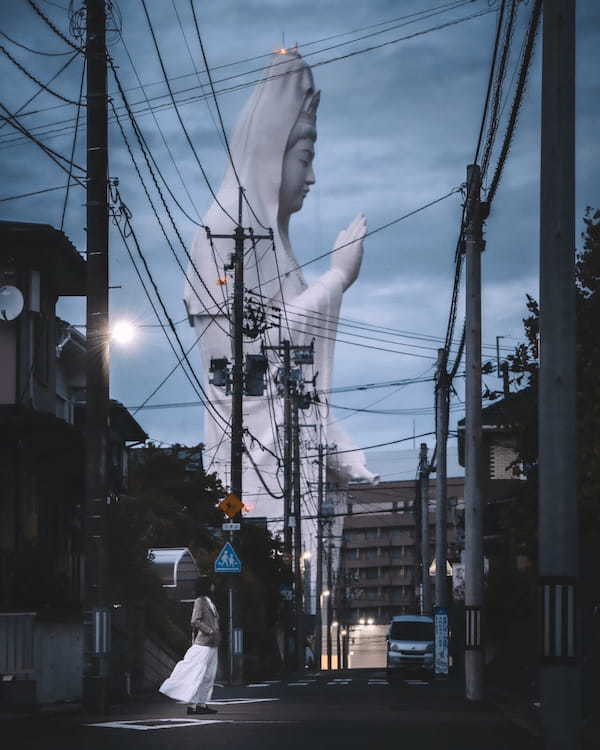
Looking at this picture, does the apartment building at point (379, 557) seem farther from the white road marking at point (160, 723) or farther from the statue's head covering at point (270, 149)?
the white road marking at point (160, 723)

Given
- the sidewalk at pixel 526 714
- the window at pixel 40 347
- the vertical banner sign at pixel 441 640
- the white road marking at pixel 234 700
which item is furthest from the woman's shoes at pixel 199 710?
the vertical banner sign at pixel 441 640

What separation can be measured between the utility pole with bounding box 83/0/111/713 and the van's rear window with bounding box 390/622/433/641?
99.0 feet

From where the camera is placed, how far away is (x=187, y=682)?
2062cm

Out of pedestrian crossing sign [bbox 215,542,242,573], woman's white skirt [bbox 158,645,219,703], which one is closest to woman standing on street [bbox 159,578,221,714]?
woman's white skirt [bbox 158,645,219,703]

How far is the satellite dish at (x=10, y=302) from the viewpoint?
93.8ft

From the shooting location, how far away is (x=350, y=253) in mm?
94562

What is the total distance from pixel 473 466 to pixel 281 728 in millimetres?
11470

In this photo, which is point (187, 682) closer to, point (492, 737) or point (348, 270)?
point (492, 737)

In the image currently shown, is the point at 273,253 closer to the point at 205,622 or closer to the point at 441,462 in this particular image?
the point at 441,462

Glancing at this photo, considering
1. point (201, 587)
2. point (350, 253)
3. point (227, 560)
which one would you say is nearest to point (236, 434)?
point (227, 560)

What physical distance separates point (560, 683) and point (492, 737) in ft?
14.4

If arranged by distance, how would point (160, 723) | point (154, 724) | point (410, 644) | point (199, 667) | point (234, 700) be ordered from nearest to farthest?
point (154, 724) → point (160, 723) → point (199, 667) → point (234, 700) → point (410, 644)

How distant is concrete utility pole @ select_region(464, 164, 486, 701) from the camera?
26.8 metres

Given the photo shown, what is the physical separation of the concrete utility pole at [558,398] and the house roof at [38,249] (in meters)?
18.6
